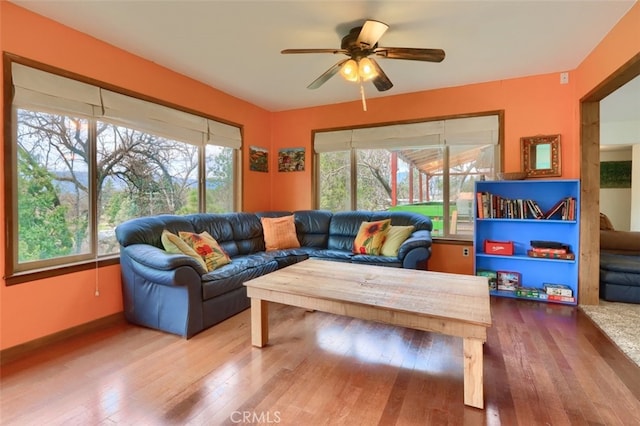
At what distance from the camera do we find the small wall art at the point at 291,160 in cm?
482

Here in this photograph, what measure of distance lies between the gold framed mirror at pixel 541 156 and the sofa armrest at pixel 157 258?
3.62m

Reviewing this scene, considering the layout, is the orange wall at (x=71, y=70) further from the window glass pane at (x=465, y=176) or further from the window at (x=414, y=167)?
the window glass pane at (x=465, y=176)

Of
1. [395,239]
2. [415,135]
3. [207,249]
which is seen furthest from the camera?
[415,135]

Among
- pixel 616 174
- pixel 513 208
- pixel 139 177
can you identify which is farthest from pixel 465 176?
pixel 616 174

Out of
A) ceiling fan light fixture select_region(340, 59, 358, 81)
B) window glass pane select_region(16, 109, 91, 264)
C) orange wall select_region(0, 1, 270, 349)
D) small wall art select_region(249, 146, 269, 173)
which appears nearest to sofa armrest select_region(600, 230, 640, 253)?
ceiling fan light fixture select_region(340, 59, 358, 81)

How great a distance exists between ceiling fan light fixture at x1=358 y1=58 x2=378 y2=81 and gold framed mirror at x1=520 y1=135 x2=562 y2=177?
2.16 meters

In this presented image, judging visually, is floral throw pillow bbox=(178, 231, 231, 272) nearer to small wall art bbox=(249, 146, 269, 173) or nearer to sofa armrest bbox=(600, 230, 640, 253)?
small wall art bbox=(249, 146, 269, 173)

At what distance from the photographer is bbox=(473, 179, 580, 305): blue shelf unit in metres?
3.28

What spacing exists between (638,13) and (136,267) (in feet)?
13.7

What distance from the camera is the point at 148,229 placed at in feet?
9.41

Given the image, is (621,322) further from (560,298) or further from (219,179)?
(219,179)

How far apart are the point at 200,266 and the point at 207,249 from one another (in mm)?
468

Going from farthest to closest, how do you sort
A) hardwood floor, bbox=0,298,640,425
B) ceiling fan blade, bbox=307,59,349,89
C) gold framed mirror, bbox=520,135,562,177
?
gold framed mirror, bbox=520,135,562,177, ceiling fan blade, bbox=307,59,349,89, hardwood floor, bbox=0,298,640,425

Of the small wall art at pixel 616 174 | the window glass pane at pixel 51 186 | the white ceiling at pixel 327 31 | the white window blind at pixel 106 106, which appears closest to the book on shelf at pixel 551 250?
the white ceiling at pixel 327 31
